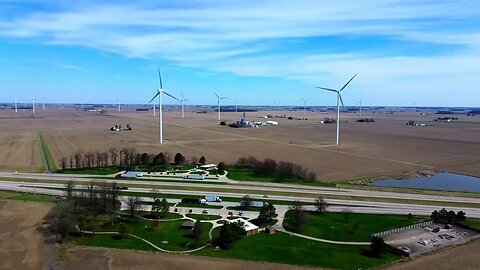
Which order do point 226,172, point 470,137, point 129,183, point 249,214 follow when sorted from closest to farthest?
point 249,214 < point 129,183 < point 226,172 < point 470,137

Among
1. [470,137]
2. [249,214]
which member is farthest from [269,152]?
[470,137]

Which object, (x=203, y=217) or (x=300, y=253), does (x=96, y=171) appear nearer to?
(x=203, y=217)

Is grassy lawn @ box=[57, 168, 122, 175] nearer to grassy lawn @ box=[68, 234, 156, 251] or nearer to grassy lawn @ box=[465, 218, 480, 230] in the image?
grassy lawn @ box=[68, 234, 156, 251]

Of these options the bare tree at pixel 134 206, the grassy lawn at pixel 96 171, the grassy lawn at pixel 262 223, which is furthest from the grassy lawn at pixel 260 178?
the bare tree at pixel 134 206

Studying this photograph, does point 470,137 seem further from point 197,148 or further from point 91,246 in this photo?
point 91,246

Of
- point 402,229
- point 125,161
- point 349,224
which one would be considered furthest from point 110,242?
point 125,161

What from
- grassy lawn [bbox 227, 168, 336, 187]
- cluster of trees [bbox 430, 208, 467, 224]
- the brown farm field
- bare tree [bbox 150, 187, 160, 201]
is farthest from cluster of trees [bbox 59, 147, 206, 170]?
cluster of trees [bbox 430, 208, 467, 224]
